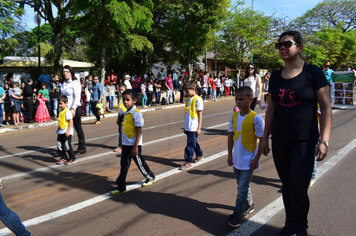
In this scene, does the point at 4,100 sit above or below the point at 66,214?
above

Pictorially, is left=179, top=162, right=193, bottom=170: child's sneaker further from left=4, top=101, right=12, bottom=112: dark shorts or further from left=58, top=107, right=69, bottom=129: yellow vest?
left=4, top=101, right=12, bottom=112: dark shorts

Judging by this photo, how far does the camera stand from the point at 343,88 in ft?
45.4

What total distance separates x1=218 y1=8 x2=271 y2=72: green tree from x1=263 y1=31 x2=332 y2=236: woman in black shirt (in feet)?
90.9

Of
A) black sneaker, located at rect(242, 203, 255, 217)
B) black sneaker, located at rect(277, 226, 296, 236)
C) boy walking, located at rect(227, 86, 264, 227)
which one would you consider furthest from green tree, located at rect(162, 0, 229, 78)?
black sneaker, located at rect(277, 226, 296, 236)

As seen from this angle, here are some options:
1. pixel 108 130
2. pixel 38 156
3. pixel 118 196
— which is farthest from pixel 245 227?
pixel 108 130

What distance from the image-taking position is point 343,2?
159 ft

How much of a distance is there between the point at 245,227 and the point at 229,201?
78cm

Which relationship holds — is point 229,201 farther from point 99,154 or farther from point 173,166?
point 99,154

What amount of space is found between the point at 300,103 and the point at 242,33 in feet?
92.2

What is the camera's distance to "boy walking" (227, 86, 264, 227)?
350cm

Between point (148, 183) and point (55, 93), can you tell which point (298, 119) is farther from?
point (55, 93)

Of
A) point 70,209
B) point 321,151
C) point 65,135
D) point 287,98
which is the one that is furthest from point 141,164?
point 321,151

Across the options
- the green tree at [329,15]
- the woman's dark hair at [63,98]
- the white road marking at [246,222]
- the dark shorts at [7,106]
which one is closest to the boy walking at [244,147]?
the white road marking at [246,222]

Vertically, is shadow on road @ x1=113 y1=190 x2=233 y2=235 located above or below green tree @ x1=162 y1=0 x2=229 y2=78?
below
